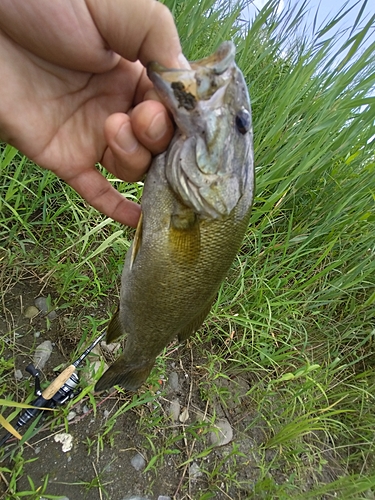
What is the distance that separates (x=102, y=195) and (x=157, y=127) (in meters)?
0.59

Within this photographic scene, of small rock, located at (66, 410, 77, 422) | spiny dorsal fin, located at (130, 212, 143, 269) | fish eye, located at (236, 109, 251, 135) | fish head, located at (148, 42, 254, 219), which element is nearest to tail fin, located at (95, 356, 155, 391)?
small rock, located at (66, 410, 77, 422)

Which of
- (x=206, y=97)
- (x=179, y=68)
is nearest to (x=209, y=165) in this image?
(x=206, y=97)

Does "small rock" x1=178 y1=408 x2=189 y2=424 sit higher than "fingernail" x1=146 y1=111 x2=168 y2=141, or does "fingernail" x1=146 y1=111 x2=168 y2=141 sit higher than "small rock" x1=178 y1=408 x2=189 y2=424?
"fingernail" x1=146 y1=111 x2=168 y2=141

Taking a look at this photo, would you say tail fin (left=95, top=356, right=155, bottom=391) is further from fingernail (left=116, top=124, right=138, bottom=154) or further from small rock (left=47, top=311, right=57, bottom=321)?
fingernail (left=116, top=124, right=138, bottom=154)

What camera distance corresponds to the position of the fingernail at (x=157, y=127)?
4.78ft

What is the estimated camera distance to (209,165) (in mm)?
1520

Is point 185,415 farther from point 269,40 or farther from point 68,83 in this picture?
point 269,40

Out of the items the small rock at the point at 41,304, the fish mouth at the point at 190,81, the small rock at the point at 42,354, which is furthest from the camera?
the small rock at the point at 41,304

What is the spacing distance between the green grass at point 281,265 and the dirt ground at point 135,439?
0.08ft

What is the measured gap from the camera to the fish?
4.74 feet

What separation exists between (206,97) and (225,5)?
6.51 ft

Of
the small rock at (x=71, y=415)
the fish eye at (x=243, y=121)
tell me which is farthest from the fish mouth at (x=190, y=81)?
the small rock at (x=71, y=415)

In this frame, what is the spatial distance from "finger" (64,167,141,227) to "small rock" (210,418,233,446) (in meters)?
1.47

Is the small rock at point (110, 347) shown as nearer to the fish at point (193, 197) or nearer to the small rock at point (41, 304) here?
the small rock at point (41, 304)
